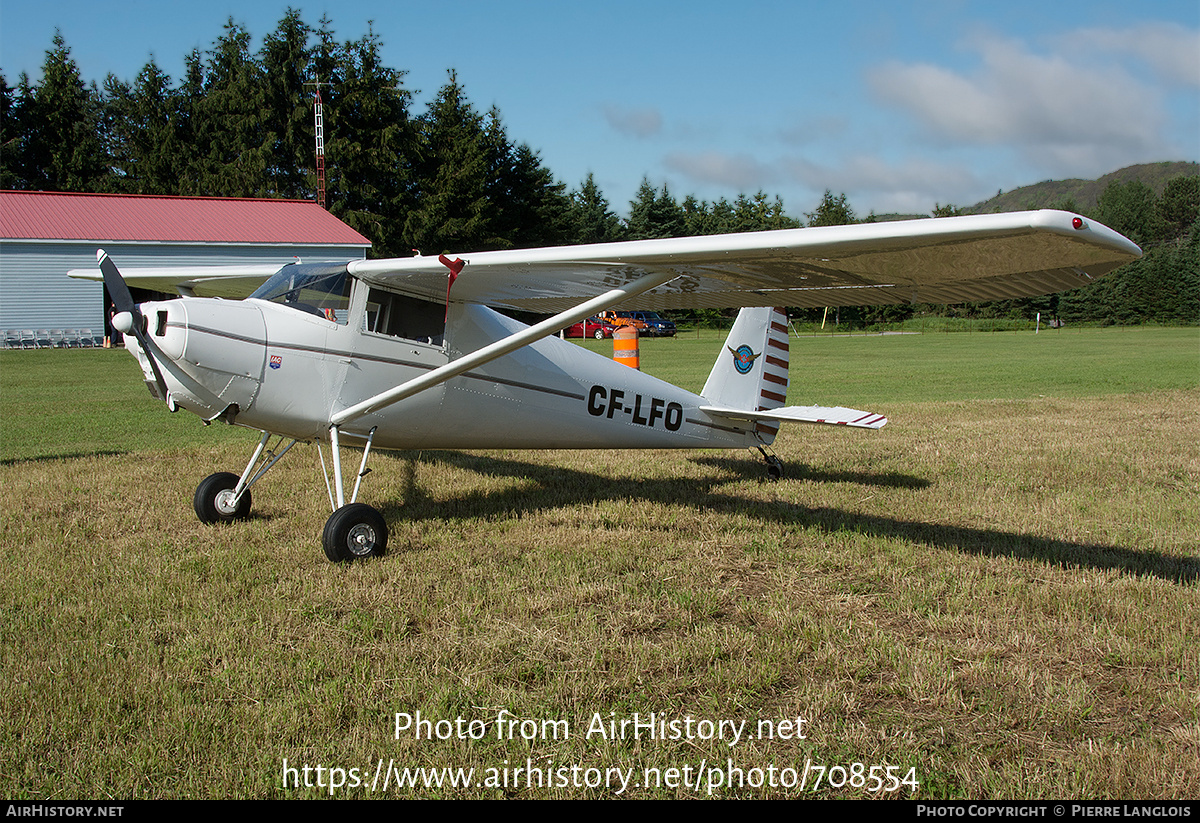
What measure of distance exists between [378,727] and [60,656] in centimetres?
179

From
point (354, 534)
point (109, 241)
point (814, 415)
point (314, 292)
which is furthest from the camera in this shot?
point (109, 241)

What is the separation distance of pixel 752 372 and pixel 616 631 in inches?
189

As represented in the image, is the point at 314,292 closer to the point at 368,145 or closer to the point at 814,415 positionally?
the point at 814,415

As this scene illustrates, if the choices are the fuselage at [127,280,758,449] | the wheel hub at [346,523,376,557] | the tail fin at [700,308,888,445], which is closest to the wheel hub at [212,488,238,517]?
the fuselage at [127,280,758,449]

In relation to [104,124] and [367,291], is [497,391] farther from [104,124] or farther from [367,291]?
[104,124]

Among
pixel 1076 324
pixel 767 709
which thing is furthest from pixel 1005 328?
pixel 767 709

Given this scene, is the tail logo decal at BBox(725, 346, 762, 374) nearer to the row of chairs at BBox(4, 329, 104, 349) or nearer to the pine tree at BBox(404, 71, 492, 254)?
the row of chairs at BBox(4, 329, 104, 349)

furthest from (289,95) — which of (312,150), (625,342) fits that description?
(625,342)

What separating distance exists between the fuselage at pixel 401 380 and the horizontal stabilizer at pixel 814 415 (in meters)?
0.15

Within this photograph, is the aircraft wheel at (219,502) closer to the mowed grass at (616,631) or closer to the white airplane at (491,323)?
the white airplane at (491,323)

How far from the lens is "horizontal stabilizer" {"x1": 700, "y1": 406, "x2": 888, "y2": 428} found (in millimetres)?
6980

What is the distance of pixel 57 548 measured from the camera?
18.4 feet

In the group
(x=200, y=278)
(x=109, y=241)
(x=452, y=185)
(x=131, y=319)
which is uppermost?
(x=452, y=185)

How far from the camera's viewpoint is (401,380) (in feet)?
21.1
